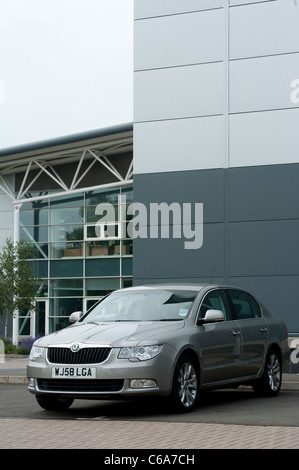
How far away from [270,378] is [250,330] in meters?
0.93

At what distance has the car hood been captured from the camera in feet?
32.6

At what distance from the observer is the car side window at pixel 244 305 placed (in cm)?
1199

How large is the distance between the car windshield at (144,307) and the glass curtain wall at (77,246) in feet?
77.6

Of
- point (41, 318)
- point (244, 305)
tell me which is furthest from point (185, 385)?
point (41, 318)

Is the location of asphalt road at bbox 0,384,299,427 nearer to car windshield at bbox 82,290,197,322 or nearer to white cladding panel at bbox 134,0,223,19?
car windshield at bbox 82,290,197,322

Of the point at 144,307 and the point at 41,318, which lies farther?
the point at 41,318

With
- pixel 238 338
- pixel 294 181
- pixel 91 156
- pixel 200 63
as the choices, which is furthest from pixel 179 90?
pixel 91 156

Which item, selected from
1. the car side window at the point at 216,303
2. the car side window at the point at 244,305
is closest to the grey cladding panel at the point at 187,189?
the car side window at the point at 244,305

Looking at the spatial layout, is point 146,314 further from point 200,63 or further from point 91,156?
point 91,156

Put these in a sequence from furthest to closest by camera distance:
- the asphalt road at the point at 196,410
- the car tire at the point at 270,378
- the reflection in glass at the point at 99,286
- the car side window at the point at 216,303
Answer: the reflection in glass at the point at 99,286 < the car tire at the point at 270,378 < the car side window at the point at 216,303 < the asphalt road at the point at 196,410

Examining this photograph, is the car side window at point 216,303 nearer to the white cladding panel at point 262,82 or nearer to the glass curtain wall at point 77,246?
the white cladding panel at point 262,82

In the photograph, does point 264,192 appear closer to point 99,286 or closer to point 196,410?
point 196,410

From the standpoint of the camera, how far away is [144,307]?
11047 mm

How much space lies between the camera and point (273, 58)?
57.5ft
